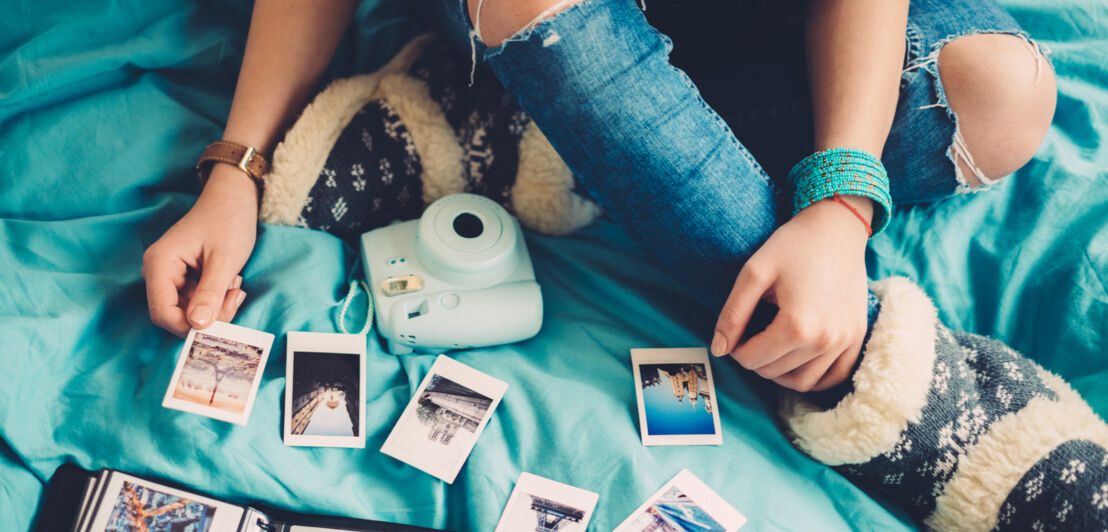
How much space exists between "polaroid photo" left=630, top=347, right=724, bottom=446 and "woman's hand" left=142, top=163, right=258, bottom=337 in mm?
512

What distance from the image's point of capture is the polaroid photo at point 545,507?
0.76 metres

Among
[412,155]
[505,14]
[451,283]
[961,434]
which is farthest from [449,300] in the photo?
[961,434]

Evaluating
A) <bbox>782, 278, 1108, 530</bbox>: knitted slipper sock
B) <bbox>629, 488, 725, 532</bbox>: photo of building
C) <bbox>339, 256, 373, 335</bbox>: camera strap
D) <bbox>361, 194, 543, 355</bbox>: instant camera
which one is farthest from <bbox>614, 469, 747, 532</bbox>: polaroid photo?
<bbox>339, 256, 373, 335</bbox>: camera strap

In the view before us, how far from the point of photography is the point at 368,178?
0.95m

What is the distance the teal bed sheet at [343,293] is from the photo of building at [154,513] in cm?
2

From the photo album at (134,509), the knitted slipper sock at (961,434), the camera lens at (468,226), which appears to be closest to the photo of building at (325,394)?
the photo album at (134,509)

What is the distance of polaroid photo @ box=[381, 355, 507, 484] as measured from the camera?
79 centimetres

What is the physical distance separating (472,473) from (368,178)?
430mm

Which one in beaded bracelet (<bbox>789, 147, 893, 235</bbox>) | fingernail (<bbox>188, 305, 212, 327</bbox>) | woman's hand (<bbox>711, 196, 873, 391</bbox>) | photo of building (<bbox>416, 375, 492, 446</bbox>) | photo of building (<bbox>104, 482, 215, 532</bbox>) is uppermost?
beaded bracelet (<bbox>789, 147, 893, 235</bbox>)

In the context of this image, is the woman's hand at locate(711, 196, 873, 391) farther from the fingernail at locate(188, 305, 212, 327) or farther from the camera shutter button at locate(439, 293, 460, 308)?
the fingernail at locate(188, 305, 212, 327)

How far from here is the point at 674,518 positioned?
2.52 feet

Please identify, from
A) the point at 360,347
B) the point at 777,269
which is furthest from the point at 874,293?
the point at 360,347

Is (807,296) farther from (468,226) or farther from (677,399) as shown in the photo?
(468,226)

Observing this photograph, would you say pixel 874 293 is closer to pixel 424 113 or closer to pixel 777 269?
pixel 777 269
